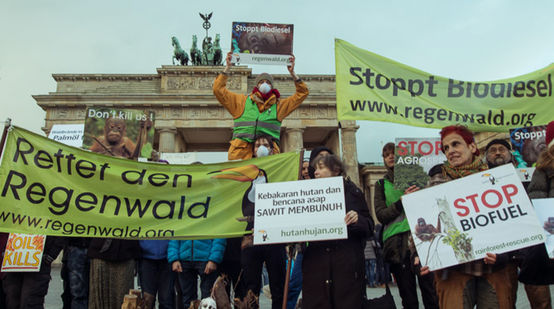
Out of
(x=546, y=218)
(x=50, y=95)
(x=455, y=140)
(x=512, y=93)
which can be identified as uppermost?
(x=50, y=95)

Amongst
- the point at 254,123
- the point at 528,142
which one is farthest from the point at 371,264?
the point at 254,123

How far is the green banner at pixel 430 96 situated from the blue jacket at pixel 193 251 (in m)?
2.01

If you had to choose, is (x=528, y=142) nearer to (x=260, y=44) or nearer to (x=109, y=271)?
(x=260, y=44)

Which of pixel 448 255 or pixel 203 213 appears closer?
pixel 448 255

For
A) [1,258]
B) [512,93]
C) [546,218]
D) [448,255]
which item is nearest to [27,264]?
[1,258]

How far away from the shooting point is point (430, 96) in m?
4.86

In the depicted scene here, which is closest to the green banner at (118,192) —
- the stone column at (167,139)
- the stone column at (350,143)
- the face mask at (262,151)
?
the face mask at (262,151)

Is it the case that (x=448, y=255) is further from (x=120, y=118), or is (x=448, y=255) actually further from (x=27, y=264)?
(x=120, y=118)

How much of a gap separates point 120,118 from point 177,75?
26.9 meters

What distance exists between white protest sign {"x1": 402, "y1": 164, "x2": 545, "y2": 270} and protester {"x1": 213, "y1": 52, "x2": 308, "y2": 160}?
8.13ft

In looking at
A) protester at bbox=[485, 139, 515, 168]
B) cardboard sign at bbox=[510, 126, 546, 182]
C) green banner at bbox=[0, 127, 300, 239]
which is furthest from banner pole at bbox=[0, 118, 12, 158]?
cardboard sign at bbox=[510, 126, 546, 182]

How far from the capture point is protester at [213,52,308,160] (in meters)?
5.07

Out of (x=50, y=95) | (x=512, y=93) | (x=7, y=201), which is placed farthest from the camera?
(x=50, y=95)

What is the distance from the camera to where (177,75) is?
31938mm
